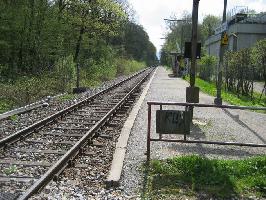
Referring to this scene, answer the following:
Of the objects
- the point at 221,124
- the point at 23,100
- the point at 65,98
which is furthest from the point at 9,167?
the point at 65,98

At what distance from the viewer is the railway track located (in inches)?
278

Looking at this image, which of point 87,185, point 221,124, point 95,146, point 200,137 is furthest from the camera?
point 221,124

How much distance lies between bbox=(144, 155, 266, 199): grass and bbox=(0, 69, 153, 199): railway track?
5.23ft

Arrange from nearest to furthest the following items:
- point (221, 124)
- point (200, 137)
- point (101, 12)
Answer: point (200, 137), point (221, 124), point (101, 12)

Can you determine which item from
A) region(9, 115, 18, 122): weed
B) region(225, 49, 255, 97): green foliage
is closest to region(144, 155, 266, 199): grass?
region(9, 115, 18, 122): weed

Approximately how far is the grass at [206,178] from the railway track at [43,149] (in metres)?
1.59

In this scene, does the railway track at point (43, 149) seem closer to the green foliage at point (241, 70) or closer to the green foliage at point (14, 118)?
the green foliage at point (14, 118)

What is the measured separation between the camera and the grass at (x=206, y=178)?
279 inches

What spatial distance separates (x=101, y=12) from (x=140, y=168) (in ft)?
109

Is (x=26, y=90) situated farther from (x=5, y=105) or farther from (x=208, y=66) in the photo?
(x=208, y=66)

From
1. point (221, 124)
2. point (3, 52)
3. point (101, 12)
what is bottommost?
point (221, 124)

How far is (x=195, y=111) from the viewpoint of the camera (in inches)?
693

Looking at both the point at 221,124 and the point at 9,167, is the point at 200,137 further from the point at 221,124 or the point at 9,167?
the point at 9,167

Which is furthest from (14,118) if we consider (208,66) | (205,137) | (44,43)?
(208,66)
